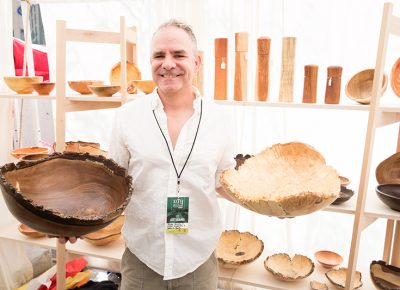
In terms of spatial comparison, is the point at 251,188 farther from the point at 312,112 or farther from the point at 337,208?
the point at 312,112

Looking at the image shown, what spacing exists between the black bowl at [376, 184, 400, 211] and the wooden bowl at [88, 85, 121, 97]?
1285 millimetres

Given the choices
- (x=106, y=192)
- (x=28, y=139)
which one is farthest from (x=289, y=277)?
(x=28, y=139)

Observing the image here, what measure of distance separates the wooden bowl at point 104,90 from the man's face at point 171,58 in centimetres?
65

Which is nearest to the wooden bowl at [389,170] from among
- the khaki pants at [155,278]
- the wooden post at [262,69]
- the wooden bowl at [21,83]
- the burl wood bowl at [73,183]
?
the wooden post at [262,69]

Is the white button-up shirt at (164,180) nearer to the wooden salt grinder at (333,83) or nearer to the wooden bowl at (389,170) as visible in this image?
the wooden salt grinder at (333,83)

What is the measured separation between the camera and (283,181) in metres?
1.13

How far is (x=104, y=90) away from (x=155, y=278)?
0.96 m

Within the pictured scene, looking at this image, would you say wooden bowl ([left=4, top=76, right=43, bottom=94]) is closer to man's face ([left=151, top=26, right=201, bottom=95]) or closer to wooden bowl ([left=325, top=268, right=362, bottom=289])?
man's face ([left=151, top=26, right=201, bottom=95])

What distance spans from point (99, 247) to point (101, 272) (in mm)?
535

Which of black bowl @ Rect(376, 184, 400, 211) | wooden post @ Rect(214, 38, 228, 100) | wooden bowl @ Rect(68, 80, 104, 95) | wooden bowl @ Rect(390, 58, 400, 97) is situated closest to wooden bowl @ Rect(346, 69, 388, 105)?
wooden bowl @ Rect(390, 58, 400, 97)

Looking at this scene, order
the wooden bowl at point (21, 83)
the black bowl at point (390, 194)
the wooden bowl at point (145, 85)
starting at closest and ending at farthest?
the black bowl at point (390, 194)
the wooden bowl at point (145, 85)
the wooden bowl at point (21, 83)

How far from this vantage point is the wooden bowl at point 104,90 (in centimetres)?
182

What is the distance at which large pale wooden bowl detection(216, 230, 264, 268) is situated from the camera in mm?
1815

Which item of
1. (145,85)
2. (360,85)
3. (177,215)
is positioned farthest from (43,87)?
(360,85)
